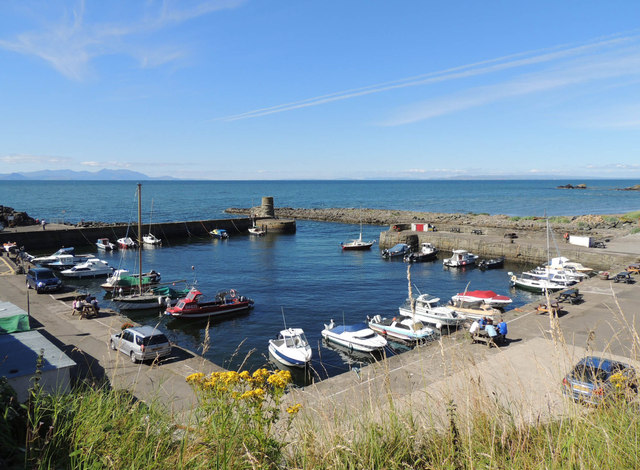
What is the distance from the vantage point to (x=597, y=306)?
889 inches

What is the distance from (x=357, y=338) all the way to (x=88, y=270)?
29701 mm

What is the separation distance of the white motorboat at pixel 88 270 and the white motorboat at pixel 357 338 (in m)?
27.2

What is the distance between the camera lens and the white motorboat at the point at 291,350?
19.3 meters

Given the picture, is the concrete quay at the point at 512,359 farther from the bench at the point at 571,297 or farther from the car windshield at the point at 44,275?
the car windshield at the point at 44,275

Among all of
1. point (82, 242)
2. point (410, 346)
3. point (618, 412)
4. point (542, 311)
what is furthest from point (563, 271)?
point (82, 242)

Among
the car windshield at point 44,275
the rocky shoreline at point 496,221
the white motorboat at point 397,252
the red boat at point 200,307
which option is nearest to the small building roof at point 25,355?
the red boat at point 200,307

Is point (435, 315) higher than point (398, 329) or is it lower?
higher

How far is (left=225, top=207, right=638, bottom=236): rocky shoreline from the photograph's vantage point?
204 ft

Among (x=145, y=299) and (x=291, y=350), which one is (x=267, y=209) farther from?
(x=291, y=350)

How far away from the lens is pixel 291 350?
1962cm

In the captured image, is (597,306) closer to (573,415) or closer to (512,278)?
(512,278)

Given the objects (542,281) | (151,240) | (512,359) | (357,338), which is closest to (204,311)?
(357,338)

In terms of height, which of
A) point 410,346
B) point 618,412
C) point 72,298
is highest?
point 618,412

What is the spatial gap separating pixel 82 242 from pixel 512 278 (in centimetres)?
5311
